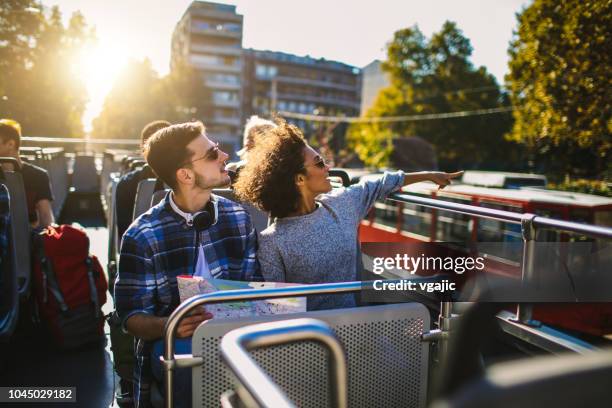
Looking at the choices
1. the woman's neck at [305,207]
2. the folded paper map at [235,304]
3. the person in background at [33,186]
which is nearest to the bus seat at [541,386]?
the folded paper map at [235,304]

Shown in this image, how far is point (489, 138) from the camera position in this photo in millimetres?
43562

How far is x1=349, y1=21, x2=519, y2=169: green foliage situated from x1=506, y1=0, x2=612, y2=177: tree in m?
25.9

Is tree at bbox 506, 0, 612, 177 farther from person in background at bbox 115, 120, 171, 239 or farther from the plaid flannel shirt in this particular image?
the plaid flannel shirt

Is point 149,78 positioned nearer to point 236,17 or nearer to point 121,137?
point 121,137

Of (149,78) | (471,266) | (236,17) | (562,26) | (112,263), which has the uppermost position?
(236,17)

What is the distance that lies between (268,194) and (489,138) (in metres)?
43.2

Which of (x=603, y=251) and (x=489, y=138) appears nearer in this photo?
(x=603, y=251)

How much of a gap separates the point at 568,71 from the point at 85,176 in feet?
42.6

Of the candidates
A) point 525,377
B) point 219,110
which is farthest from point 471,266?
point 219,110

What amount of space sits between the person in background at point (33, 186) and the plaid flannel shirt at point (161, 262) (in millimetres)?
3080

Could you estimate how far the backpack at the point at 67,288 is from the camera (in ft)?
15.1

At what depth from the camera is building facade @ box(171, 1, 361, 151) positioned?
87.5 m

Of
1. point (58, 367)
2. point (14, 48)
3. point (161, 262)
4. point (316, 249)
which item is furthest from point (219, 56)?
point (161, 262)

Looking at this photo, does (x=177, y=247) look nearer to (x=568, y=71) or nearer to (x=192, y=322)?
(x=192, y=322)
